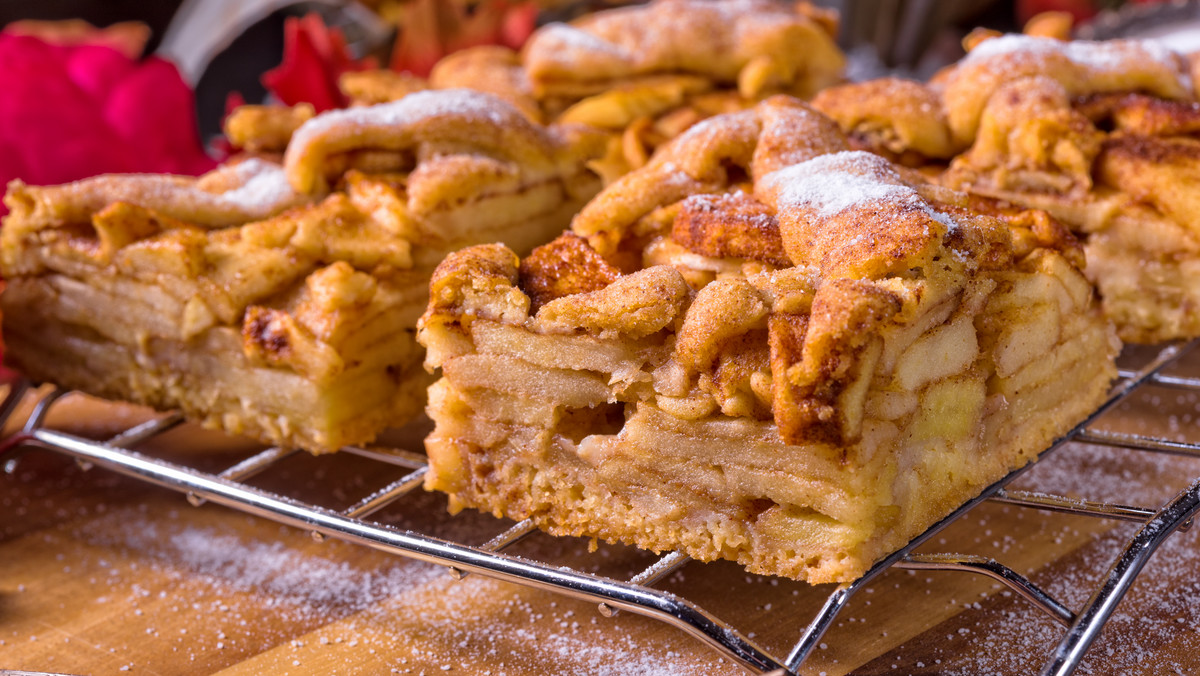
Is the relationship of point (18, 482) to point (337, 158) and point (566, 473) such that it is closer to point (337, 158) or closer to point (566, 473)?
point (337, 158)

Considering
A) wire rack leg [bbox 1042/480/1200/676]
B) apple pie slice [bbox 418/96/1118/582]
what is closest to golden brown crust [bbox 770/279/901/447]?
apple pie slice [bbox 418/96/1118/582]

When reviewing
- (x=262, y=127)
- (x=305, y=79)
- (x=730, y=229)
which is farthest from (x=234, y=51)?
(x=730, y=229)

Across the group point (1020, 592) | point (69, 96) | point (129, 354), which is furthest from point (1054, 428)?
point (69, 96)

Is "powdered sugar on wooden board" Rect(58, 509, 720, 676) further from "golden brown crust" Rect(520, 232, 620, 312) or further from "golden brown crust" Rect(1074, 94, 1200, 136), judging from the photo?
"golden brown crust" Rect(1074, 94, 1200, 136)

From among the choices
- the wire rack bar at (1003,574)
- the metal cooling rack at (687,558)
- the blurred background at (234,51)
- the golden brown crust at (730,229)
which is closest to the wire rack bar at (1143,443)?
the metal cooling rack at (687,558)

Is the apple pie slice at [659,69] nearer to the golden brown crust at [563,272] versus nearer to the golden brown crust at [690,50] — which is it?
the golden brown crust at [690,50]

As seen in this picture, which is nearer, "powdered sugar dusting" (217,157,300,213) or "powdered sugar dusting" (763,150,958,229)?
"powdered sugar dusting" (763,150,958,229)
